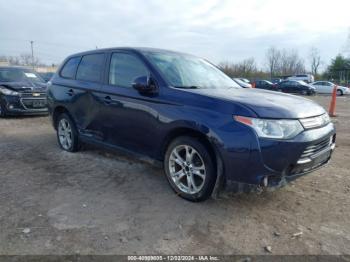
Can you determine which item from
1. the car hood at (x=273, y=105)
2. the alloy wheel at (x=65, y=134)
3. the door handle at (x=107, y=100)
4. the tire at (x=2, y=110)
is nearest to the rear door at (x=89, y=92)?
the door handle at (x=107, y=100)

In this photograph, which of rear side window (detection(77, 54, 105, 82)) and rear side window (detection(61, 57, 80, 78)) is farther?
rear side window (detection(61, 57, 80, 78))

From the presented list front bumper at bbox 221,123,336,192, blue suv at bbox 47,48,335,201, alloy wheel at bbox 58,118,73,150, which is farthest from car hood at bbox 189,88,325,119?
alloy wheel at bbox 58,118,73,150

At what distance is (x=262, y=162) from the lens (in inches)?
118

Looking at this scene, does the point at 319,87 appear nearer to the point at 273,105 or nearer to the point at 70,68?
the point at 70,68

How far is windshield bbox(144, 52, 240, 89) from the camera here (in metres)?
3.95

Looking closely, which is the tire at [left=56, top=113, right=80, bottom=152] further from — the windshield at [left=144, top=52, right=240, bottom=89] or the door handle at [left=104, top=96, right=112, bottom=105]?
the windshield at [left=144, top=52, right=240, bottom=89]

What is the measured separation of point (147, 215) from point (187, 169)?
68 centimetres

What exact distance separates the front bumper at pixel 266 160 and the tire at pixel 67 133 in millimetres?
3168

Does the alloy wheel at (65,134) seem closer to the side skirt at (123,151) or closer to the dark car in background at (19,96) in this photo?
the side skirt at (123,151)

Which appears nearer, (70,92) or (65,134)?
(70,92)

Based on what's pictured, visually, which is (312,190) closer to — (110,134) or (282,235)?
(282,235)

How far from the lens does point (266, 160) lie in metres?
2.98

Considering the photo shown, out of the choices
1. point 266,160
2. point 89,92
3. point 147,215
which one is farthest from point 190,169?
point 89,92

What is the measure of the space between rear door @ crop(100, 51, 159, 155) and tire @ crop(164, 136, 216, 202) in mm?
359
